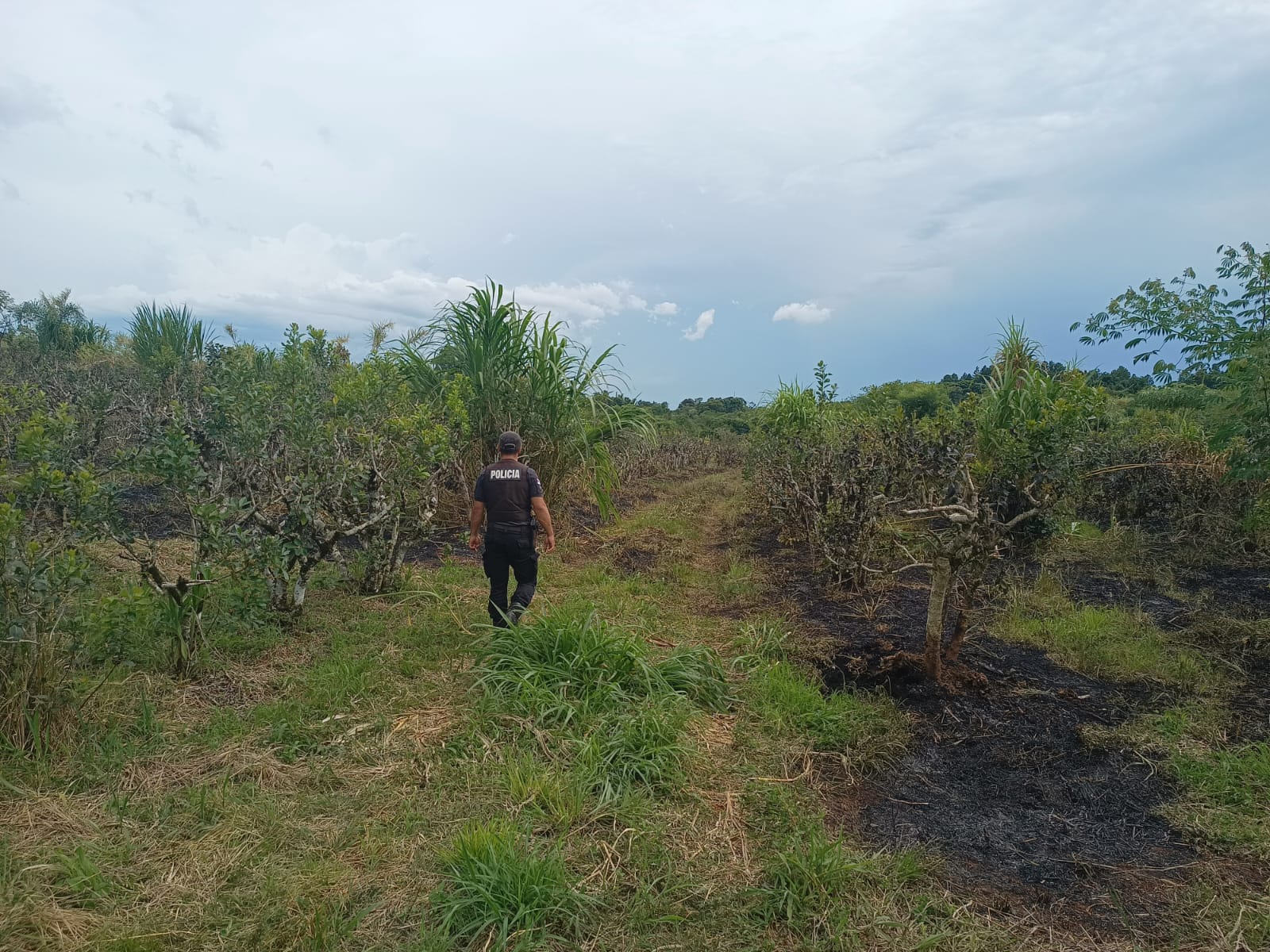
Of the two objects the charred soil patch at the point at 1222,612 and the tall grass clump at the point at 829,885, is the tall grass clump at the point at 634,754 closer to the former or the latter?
the tall grass clump at the point at 829,885

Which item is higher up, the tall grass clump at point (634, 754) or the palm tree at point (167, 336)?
the palm tree at point (167, 336)

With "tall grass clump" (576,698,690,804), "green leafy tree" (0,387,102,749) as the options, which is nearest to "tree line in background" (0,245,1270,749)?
"green leafy tree" (0,387,102,749)

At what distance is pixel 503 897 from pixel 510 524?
2627mm

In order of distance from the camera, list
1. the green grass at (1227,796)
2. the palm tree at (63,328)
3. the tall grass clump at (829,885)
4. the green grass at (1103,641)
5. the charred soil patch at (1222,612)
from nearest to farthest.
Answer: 1. the tall grass clump at (829,885)
2. the green grass at (1227,796)
3. the charred soil patch at (1222,612)
4. the green grass at (1103,641)
5. the palm tree at (63,328)

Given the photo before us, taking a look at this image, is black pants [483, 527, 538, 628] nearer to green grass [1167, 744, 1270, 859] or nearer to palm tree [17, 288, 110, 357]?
green grass [1167, 744, 1270, 859]

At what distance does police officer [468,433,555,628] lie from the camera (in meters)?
4.69

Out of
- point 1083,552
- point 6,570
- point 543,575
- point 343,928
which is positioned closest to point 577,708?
point 343,928

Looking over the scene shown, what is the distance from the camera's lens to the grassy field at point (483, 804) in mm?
2299

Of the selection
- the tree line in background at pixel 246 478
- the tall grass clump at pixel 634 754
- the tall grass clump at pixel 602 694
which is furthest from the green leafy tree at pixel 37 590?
the tall grass clump at pixel 634 754

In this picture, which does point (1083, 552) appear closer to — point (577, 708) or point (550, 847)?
point (577, 708)

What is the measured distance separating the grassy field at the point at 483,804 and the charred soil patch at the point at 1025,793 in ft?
0.52

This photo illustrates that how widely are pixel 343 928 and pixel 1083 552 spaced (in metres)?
8.37

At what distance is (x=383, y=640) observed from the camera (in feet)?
15.5

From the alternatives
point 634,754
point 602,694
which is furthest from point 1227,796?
point 602,694
